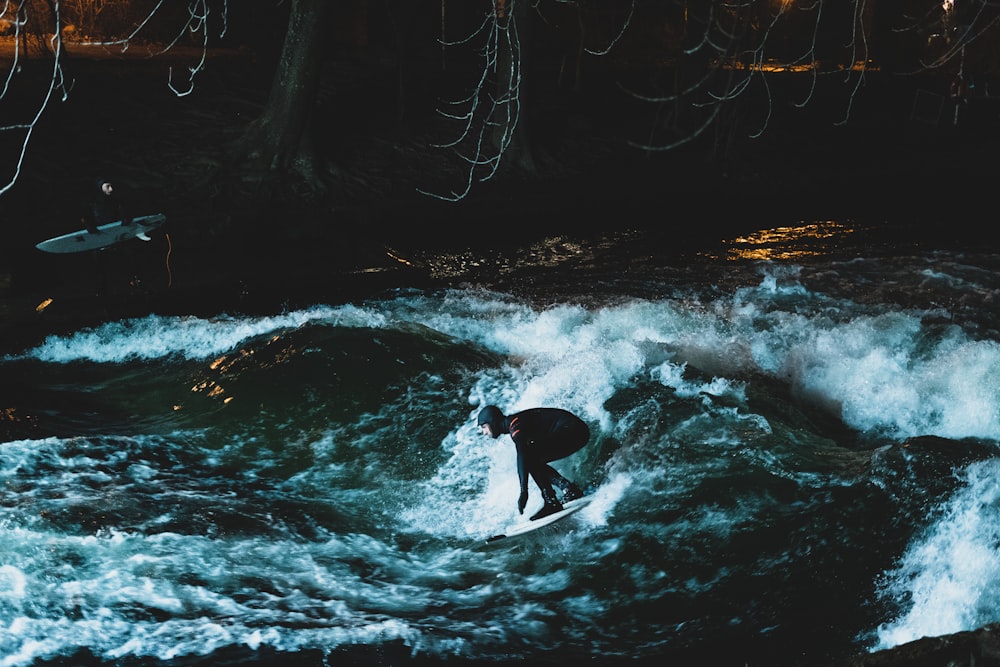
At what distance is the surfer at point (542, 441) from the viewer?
25.5 ft

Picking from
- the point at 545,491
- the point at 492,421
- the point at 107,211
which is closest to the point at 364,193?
the point at 107,211

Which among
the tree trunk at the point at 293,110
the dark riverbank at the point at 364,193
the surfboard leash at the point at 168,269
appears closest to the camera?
the surfboard leash at the point at 168,269

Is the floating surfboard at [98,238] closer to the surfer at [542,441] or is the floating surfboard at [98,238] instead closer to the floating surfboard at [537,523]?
the surfer at [542,441]

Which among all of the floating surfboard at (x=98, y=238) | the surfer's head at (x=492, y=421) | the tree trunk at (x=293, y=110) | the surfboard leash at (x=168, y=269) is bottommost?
the surfer's head at (x=492, y=421)

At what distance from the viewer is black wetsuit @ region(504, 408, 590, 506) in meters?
7.89

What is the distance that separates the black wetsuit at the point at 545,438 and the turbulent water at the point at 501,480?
0.53 meters

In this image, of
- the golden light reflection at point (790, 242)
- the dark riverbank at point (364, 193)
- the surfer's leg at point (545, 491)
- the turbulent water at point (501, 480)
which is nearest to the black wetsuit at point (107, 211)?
the dark riverbank at point (364, 193)

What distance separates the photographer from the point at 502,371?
37.7 ft

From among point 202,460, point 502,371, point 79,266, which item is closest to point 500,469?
point 502,371

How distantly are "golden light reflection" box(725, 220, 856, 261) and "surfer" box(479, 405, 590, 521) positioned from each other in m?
9.21

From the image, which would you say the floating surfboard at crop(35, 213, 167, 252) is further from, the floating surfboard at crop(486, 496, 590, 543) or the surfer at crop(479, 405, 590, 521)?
the floating surfboard at crop(486, 496, 590, 543)

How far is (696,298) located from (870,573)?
7159mm

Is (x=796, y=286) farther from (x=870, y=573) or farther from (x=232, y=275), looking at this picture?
(x=232, y=275)

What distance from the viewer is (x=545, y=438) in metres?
8.23
